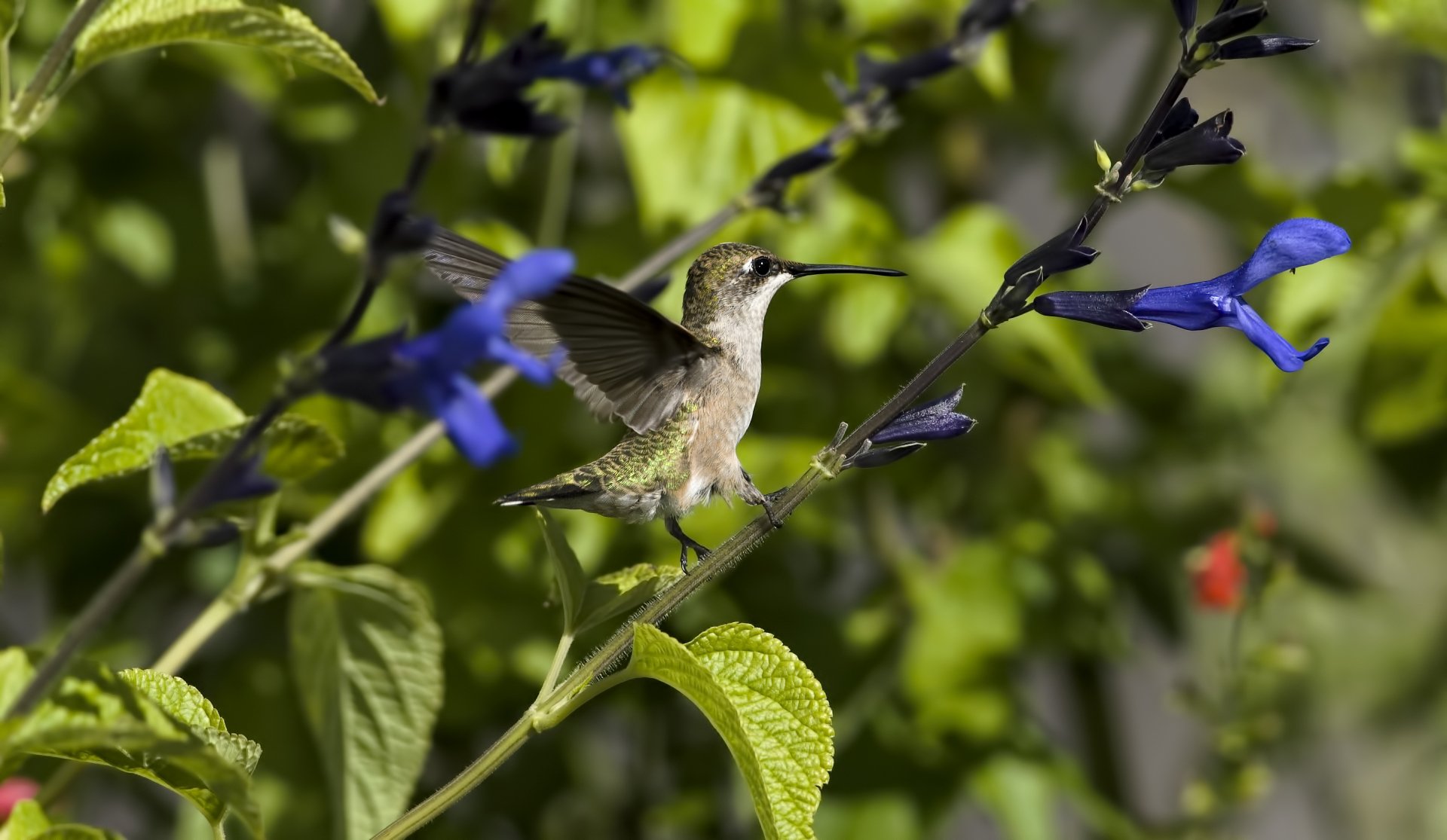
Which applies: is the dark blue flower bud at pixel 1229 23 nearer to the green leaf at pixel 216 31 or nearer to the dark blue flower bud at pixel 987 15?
the dark blue flower bud at pixel 987 15

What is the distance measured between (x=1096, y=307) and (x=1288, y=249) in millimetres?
108

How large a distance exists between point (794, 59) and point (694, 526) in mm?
494

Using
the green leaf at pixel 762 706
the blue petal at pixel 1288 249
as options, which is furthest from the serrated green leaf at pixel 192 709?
the blue petal at pixel 1288 249

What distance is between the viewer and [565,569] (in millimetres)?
778

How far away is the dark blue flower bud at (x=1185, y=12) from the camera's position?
0.68 m

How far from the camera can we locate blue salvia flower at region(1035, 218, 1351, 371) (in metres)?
0.71

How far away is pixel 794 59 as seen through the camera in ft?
4.70

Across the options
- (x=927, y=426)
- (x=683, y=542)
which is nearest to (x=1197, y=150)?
(x=927, y=426)

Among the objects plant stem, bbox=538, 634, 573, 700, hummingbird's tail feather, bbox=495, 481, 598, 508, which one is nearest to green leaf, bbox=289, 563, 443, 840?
hummingbird's tail feather, bbox=495, 481, 598, 508

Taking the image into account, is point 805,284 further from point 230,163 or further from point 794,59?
point 230,163

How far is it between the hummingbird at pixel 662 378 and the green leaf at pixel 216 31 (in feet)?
0.49

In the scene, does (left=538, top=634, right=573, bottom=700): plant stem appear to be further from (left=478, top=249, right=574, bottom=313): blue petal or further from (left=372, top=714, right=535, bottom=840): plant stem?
(left=478, top=249, right=574, bottom=313): blue petal

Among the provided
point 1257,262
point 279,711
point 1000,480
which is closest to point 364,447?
point 279,711

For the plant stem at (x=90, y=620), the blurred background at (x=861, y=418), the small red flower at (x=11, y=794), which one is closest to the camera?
the plant stem at (x=90, y=620)
